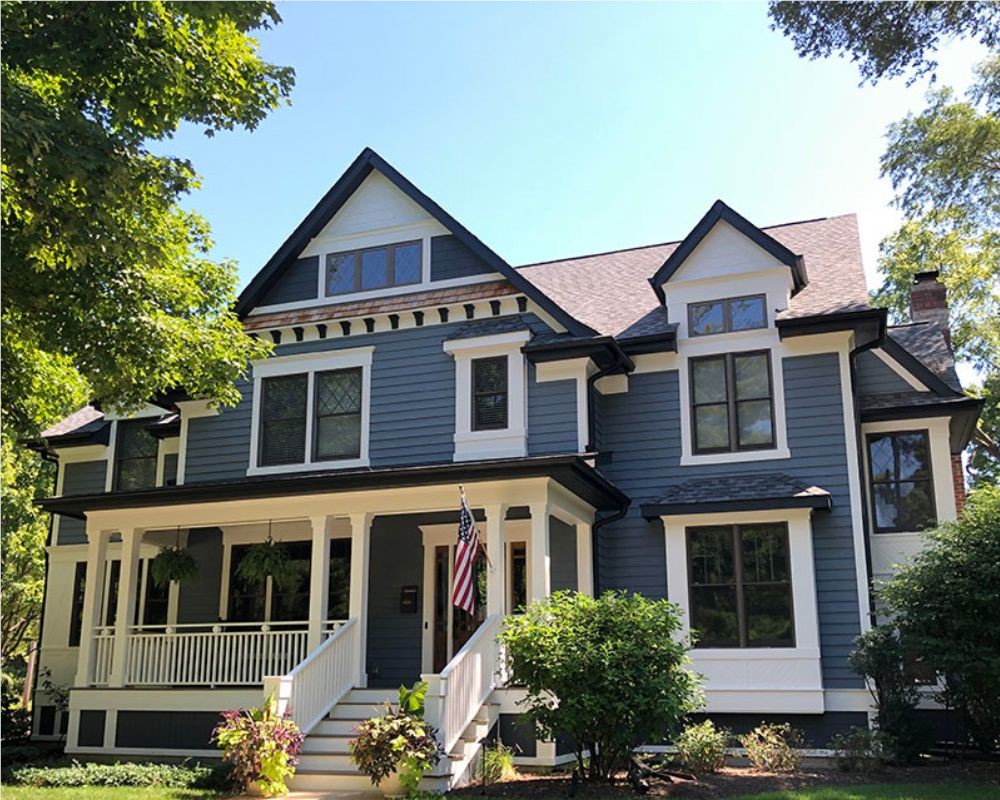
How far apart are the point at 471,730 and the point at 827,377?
7524 millimetres

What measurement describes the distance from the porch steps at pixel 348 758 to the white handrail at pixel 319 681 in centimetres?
22

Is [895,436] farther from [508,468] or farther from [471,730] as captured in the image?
[471,730]

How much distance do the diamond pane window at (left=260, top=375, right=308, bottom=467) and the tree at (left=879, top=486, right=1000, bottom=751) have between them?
9.66 metres

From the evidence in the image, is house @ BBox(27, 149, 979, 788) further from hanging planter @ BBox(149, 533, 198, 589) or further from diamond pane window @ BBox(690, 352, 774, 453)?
hanging planter @ BBox(149, 533, 198, 589)

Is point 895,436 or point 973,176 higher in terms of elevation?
point 973,176

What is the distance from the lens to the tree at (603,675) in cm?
1020

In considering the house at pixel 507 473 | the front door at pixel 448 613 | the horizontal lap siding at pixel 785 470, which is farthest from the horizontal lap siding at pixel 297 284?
the horizontal lap siding at pixel 785 470

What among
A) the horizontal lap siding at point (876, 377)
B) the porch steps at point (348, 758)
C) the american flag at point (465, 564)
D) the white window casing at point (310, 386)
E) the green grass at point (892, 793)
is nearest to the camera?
the green grass at point (892, 793)

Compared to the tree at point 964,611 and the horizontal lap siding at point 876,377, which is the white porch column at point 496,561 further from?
the horizontal lap siding at point 876,377

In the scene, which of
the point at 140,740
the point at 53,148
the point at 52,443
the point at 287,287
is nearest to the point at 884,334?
the point at 287,287

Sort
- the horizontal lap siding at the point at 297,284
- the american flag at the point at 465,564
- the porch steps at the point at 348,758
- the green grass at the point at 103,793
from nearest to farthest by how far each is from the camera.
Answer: the green grass at the point at 103,793
the porch steps at the point at 348,758
the american flag at the point at 465,564
the horizontal lap siding at the point at 297,284

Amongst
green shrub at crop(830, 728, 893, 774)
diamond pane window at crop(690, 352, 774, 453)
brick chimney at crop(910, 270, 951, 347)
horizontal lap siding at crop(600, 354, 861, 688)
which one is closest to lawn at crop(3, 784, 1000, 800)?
green shrub at crop(830, 728, 893, 774)

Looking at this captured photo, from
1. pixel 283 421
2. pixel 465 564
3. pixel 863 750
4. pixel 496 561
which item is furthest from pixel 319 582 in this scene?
pixel 863 750

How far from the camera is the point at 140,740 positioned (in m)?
14.4
